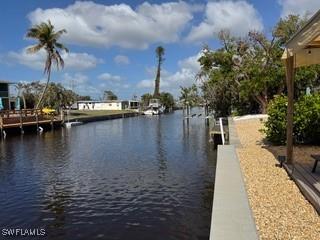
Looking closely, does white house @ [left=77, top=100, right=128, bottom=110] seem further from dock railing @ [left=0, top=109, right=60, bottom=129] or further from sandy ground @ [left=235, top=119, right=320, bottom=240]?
sandy ground @ [left=235, top=119, right=320, bottom=240]

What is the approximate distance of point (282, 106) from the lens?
52.1ft

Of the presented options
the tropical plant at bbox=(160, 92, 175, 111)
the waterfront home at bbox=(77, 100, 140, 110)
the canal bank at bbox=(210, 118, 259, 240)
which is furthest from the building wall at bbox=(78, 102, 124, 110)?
the canal bank at bbox=(210, 118, 259, 240)

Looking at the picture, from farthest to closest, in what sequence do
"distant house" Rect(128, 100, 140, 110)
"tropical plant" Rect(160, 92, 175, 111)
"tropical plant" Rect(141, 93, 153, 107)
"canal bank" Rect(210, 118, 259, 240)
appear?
"distant house" Rect(128, 100, 140, 110), "tropical plant" Rect(141, 93, 153, 107), "tropical plant" Rect(160, 92, 175, 111), "canal bank" Rect(210, 118, 259, 240)

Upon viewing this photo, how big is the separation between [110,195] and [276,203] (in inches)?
284

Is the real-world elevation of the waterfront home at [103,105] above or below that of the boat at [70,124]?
above

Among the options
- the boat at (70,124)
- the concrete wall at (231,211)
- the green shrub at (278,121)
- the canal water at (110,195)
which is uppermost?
the green shrub at (278,121)

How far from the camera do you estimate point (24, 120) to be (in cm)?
4469

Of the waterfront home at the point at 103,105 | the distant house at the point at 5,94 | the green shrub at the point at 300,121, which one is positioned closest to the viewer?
the green shrub at the point at 300,121

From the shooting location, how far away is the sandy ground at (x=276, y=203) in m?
5.85

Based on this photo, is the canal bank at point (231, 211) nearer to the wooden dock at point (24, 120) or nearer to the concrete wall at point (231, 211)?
the concrete wall at point (231, 211)

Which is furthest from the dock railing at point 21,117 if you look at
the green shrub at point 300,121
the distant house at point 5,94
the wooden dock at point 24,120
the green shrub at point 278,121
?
the green shrub at point 300,121

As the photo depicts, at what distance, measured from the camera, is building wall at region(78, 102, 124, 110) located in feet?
393

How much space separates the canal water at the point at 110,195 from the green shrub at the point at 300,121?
309 cm

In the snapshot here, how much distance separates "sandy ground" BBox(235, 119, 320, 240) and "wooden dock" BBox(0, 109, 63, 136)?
33323 millimetres
